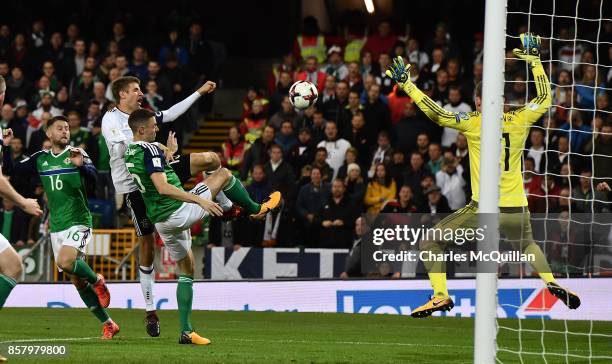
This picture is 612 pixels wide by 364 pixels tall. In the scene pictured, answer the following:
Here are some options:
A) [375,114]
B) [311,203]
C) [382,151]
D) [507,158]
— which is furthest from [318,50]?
[507,158]

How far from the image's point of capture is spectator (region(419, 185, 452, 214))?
57.1 ft

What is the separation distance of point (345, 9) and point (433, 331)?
12896 millimetres

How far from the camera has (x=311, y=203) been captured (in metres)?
18.2

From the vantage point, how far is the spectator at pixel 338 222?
1764 centimetres

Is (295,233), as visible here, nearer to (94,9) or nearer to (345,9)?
(345,9)

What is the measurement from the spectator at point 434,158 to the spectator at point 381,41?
11.5 ft

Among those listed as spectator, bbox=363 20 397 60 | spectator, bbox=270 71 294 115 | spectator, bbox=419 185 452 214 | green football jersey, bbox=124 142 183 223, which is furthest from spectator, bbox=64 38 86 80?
green football jersey, bbox=124 142 183 223

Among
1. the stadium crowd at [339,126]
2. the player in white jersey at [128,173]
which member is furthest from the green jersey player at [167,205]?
the stadium crowd at [339,126]

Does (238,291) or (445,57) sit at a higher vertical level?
(445,57)

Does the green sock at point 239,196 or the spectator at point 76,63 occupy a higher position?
the spectator at point 76,63

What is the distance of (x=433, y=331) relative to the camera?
1334 centimetres

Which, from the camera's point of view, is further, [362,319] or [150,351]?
[362,319]

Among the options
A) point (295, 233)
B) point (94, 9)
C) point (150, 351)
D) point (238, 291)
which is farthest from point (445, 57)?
point (150, 351)

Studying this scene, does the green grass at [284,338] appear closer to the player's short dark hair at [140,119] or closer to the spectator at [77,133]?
the player's short dark hair at [140,119]
